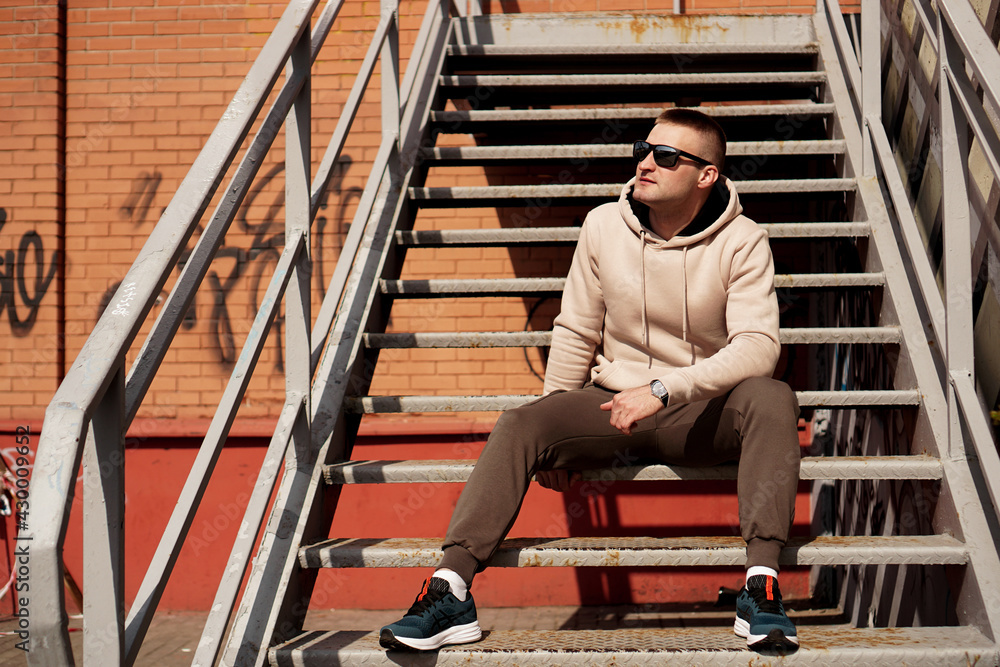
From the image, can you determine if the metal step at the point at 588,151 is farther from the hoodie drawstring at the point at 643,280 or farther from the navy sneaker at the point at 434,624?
the navy sneaker at the point at 434,624

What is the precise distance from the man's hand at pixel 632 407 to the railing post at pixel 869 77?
1583mm

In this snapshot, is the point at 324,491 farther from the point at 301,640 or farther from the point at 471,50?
the point at 471,50

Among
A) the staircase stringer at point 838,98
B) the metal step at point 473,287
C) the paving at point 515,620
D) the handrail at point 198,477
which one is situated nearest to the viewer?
the handrail at point 198,477

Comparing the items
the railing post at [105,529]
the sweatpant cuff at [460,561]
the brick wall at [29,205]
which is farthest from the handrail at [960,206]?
the brick wall at [29,205]

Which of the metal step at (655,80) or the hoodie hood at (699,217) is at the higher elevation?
the metal step at (655,80)

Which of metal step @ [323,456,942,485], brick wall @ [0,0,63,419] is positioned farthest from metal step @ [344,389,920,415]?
brick wall @ [0,0,63,419]

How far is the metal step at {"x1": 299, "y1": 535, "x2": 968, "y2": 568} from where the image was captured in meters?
2.02

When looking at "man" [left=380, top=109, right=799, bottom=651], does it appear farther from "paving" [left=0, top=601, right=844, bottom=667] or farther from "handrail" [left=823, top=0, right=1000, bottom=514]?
"paving" [left=0, top=601, right=844, bottom=667]

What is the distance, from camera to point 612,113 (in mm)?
3584

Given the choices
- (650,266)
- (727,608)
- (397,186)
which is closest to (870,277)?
(650,266)

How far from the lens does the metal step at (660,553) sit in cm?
202

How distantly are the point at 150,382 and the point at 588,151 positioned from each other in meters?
2.32

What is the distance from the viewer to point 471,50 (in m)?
4.02

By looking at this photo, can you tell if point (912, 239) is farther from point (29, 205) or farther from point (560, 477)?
point (29, 205)
